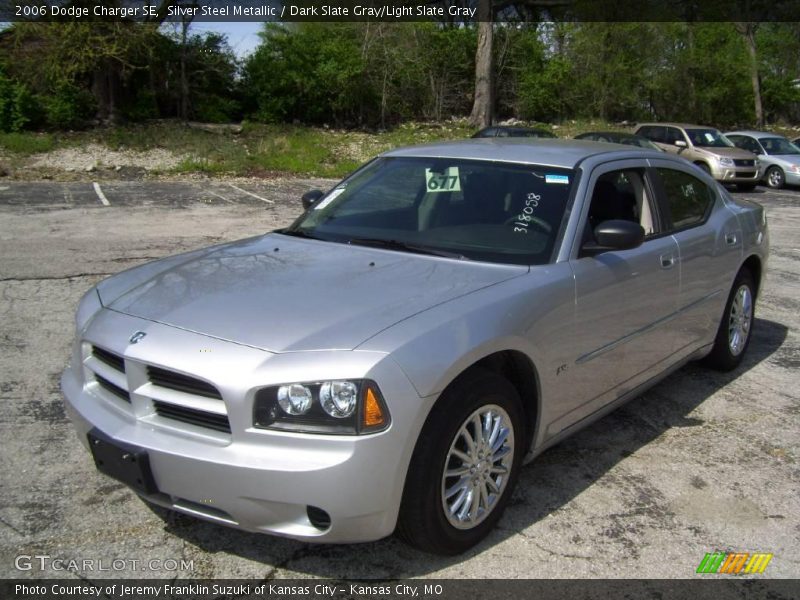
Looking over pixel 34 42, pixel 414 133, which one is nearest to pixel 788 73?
pixel 414 133

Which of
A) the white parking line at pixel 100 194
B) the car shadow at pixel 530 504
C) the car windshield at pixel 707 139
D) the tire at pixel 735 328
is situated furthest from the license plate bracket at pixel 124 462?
the car windshield at pixel 707 139

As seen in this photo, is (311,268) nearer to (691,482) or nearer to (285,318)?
(285,318)

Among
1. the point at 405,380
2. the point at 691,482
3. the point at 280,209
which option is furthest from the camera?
the point at 280,209

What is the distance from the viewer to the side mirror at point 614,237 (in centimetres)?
385

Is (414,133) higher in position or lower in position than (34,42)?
lower

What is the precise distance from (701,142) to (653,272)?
18.4 meters

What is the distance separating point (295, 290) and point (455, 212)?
1170mm

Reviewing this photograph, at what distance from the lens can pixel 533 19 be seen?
3709 centimetres

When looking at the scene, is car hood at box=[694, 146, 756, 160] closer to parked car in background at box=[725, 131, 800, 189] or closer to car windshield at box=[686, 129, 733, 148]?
car windshield at box=[686, 129, 733, 148]

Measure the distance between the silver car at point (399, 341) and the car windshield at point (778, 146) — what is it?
19.5m

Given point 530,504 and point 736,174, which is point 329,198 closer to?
point 530,504

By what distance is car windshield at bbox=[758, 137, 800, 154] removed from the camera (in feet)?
72.5

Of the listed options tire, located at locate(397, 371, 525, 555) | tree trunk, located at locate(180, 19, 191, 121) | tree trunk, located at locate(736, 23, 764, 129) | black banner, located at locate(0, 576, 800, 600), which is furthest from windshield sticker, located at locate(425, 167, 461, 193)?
tree trunk, located at locate(736, 23, 764, 129)

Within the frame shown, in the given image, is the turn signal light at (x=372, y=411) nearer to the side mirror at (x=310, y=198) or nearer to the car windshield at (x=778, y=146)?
the side mirror at (x=310, y=198)
